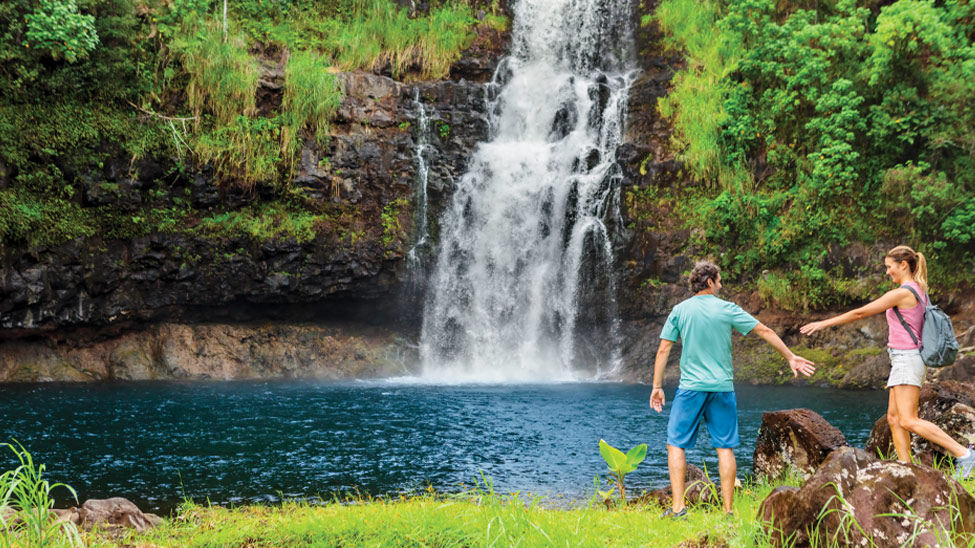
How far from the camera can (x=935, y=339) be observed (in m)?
5.48

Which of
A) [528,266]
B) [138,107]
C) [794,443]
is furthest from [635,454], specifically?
[138,107]

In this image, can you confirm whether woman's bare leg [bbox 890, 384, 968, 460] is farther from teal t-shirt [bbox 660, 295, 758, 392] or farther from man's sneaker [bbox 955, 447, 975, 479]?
teal t-shirt [bbox 660, 295, 758, 392]

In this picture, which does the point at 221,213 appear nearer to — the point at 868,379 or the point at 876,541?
the point at 868,379

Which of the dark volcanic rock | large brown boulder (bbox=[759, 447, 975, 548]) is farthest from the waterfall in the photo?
large brown boulder (bbox=[759, 447, 975, 548])

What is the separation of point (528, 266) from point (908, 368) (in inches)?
582

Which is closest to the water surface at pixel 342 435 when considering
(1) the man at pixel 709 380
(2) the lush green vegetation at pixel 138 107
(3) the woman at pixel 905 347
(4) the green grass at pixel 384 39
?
(1) the man at pixel 709 380

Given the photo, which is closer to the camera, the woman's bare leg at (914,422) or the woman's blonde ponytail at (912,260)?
the woman's bare leg at (914,422)

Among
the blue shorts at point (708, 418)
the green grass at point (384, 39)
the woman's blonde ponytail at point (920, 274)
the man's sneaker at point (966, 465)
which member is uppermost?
the green grass at point (384, 39)

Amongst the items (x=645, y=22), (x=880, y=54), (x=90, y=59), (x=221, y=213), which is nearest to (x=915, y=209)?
(x=880, y=54)

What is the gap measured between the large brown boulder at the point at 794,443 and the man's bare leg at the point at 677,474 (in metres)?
2.33

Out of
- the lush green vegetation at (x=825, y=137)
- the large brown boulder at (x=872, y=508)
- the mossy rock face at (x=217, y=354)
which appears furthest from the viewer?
the mossy rock face at (x=217, y=354)

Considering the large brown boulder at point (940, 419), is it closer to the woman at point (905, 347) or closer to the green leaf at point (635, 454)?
the woman at point (905, 347)

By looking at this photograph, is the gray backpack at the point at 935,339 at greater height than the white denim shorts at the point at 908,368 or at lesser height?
greater

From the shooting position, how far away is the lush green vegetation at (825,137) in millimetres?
16328
